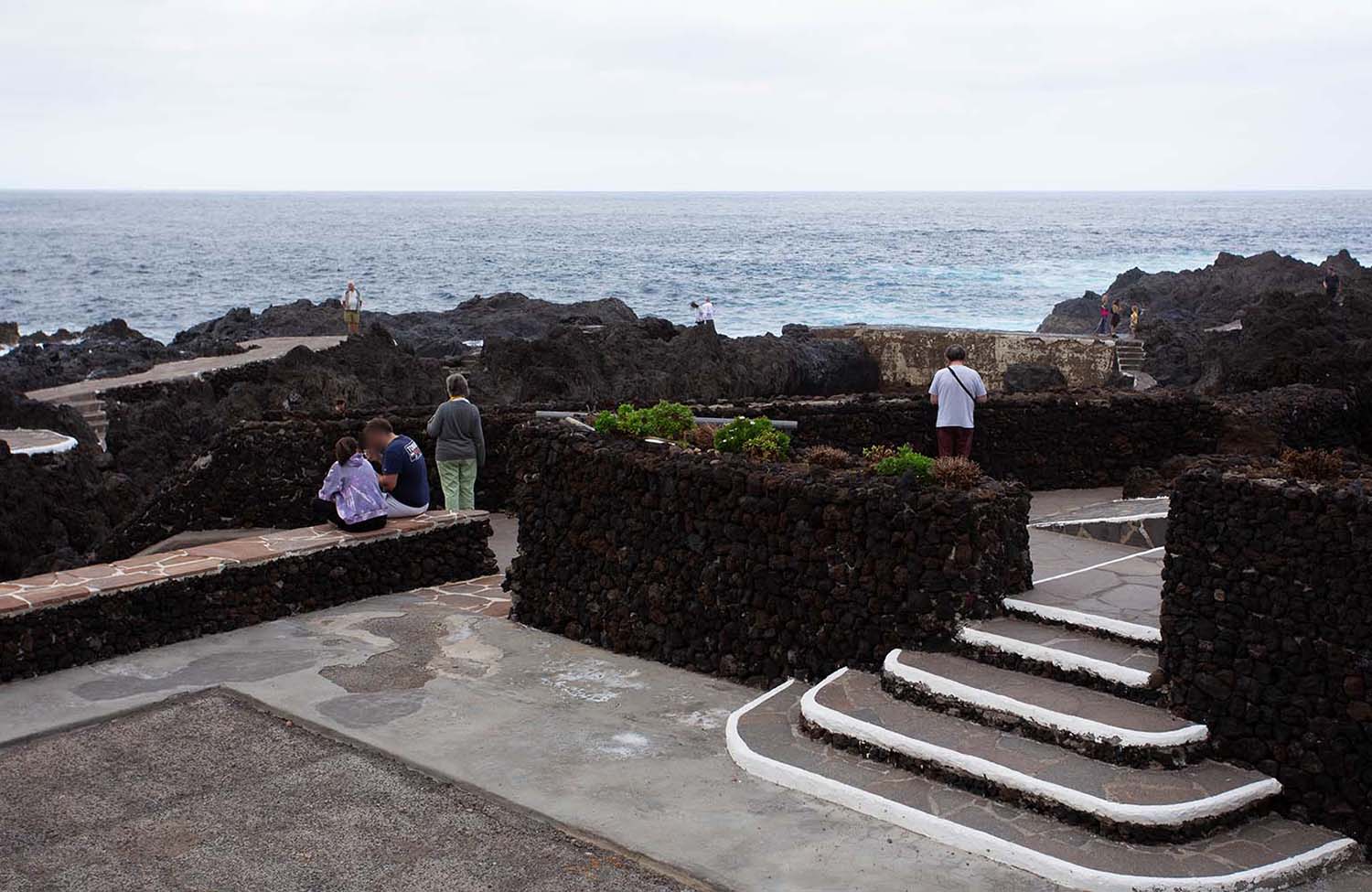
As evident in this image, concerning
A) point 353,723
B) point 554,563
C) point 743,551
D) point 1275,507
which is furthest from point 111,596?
point 1275,507

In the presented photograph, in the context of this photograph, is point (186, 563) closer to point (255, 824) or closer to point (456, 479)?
point (456, 479)

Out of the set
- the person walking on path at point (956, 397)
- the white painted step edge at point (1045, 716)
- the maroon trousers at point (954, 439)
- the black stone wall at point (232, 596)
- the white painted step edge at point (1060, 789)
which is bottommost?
the black stone wall at point (232, 596)

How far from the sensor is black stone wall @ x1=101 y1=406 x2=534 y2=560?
15.0m

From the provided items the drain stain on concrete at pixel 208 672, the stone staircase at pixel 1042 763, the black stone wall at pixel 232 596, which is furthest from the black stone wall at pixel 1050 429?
the stone staircase at pixel 1042 763

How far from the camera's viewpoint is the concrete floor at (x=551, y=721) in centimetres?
633

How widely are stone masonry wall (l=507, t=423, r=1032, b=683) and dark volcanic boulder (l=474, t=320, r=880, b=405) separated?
1048cm

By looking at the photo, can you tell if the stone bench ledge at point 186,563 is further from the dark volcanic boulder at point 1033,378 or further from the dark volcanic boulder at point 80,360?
the dark volcanic boulder at point 80,360

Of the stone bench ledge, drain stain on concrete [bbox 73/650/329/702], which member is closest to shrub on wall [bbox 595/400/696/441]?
the stone bench ledge

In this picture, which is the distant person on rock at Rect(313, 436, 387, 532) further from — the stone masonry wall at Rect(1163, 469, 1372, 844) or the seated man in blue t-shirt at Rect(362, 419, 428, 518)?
the stone masonry wall at Rect(1163, 469, 1372, 844)

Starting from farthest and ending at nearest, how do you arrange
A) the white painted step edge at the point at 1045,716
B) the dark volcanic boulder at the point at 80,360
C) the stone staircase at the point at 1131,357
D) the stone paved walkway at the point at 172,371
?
the dark volcanic boulder at the point at 80,360
the stone staircase at the point at 1131,357
the stone paved walkway at the point at 172,371
the white painted step edge at the point at 1045,716

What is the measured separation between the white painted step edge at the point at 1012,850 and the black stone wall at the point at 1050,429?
9.01 meters

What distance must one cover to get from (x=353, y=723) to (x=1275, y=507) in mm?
5430

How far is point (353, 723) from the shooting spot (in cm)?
821

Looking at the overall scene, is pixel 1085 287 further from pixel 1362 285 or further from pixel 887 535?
pixel 887 535
